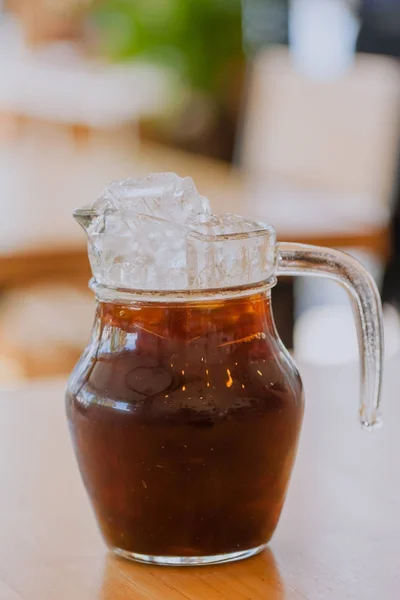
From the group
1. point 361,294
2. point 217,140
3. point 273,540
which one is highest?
point 361,294

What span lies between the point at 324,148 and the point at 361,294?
6.66 ft

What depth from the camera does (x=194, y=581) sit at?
1.85 ft

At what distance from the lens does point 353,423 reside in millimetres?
827

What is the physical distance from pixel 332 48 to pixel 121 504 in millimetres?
4242

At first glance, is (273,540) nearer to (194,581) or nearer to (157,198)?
(194,581)

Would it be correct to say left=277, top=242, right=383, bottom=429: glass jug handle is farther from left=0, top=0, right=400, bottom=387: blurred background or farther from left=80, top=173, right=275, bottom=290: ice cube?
left=0, top=0, right=400, bottom=387: blurred background

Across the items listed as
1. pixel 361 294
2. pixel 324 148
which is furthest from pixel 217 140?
pixel 361 294

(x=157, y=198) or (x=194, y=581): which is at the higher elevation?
(x=157, y=198)

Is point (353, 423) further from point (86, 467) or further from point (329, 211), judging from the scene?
point (329, 211)

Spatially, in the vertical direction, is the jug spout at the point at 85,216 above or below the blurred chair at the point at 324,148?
above

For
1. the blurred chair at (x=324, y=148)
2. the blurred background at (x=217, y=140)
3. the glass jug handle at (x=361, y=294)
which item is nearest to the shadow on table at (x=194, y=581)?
the glass jug handle at (x=361, y=294)

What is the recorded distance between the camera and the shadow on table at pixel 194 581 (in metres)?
0.55

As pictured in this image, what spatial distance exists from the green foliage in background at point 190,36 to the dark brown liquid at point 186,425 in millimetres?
4381

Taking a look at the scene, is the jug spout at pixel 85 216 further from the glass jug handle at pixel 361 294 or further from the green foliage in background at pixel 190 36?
the green foliage in background at pixel 190 36
